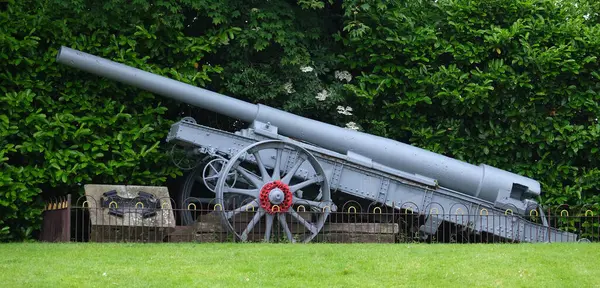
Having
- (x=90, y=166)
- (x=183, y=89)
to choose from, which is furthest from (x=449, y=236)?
(x=90, y=166)

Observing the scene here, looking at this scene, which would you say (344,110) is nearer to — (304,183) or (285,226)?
(304,183)

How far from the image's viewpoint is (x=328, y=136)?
15344 millimetres

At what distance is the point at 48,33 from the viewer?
15.6 meters

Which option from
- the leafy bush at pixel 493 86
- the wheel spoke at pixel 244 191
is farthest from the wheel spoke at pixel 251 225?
the leafy bush at pixel 493 86

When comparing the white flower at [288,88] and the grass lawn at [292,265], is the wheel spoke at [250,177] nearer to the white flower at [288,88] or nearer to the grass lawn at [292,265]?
the grass lawn at [292,265]

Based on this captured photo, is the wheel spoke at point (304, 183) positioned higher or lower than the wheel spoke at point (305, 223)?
higher

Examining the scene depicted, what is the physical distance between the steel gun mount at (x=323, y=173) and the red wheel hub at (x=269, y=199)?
0.05 ft

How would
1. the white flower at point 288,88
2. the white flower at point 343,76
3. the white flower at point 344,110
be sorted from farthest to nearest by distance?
1. the white flower at point 343,76
2. the white flower at point 344,110
3. the white flower at point 288,88

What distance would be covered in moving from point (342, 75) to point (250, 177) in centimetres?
389

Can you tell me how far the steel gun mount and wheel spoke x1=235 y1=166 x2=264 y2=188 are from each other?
0.01 meters

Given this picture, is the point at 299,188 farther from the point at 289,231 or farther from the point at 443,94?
the point at 443,94

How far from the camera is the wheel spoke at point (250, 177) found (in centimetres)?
1427

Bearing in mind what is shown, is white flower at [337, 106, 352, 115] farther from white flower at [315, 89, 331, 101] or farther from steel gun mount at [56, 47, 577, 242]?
steel gun mount at [56, 47, 577, 242]

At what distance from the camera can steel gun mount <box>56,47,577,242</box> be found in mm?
14445
